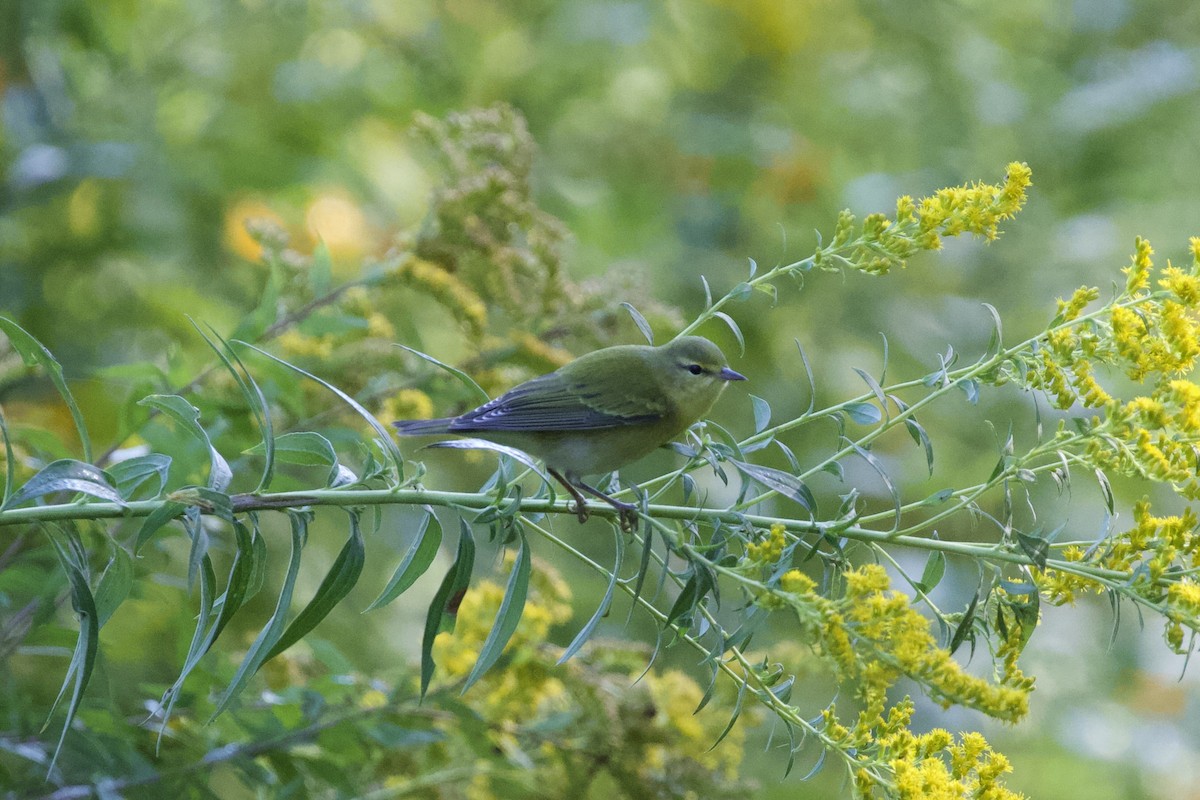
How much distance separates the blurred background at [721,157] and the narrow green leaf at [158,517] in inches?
71.4

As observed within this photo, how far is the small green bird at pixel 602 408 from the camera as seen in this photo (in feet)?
6.36

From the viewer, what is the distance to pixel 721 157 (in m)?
3.67

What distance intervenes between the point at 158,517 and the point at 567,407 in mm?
968

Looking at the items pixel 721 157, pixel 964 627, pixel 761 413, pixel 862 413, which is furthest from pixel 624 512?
pixel 721 157

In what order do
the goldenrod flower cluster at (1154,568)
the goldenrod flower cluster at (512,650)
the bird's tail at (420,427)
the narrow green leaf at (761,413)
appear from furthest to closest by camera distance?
the goldenrod flower cluster at (512,650) < the bird's tail at (420,427) < the narrow green leaf at (761,413) < the goldenrod flower cluster at (1154,568)

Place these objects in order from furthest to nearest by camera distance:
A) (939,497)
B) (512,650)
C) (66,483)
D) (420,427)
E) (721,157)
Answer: (721,157) → (512,650) → (420,427) → (939,497) → (66,483)

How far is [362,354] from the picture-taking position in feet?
6.78

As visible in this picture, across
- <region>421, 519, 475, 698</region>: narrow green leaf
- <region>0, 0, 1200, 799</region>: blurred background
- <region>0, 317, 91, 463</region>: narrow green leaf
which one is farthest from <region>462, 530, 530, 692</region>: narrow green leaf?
<region>0, 0, 1200, 799</region>: blurred background

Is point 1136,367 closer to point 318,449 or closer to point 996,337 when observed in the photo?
point 996,337

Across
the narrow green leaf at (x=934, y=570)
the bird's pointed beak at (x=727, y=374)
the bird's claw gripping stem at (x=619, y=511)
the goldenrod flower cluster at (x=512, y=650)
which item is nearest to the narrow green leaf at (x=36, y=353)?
the bird's claw gripping stem at (x=619, y=511)

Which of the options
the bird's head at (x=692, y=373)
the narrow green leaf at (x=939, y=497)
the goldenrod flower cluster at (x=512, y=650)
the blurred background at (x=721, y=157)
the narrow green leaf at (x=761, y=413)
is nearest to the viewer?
the narrow green leaf at (x=939, y=497)

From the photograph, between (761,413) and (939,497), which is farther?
Result: (761,413)

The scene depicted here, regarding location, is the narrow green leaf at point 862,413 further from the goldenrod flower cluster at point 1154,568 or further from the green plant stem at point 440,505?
the goldenrod flower cluster at point 1154,568

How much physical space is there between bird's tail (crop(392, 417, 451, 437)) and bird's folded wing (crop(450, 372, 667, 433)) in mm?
89
